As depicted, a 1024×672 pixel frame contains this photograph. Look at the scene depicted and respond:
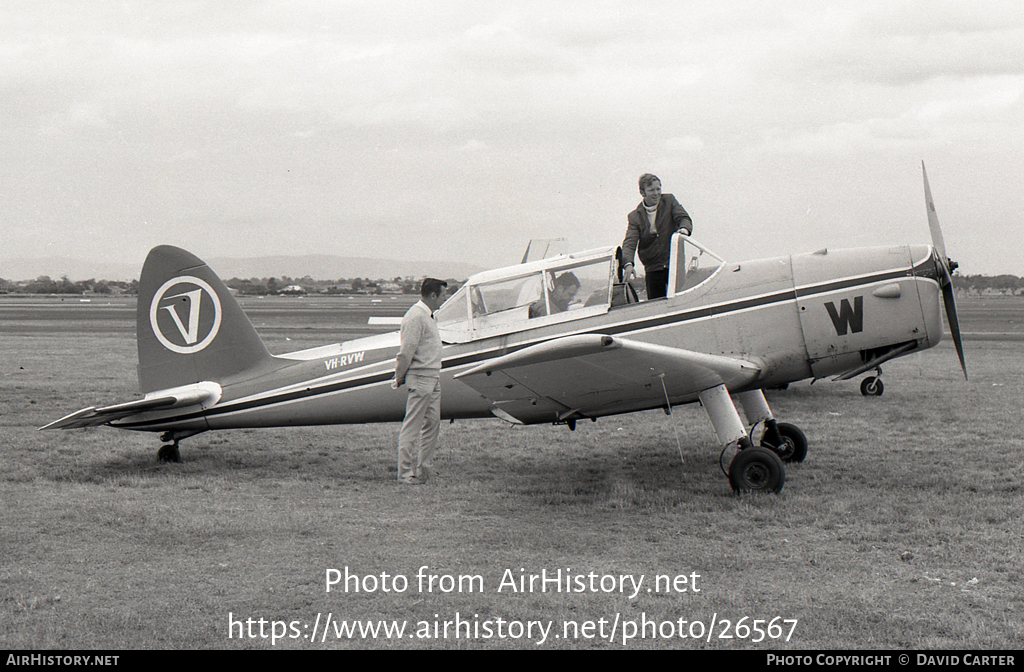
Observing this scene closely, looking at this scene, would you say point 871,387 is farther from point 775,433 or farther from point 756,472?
point 756,472

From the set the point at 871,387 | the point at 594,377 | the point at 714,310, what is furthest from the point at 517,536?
the point at 871,387

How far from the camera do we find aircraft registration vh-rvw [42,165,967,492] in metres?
6.30

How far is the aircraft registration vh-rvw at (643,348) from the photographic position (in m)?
6.30

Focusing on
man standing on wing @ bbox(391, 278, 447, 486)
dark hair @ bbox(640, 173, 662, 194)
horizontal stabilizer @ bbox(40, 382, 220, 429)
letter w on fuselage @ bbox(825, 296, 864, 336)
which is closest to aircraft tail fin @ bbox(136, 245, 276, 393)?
horizontal stabilizer @ bbox(40, 382, 220, 429)

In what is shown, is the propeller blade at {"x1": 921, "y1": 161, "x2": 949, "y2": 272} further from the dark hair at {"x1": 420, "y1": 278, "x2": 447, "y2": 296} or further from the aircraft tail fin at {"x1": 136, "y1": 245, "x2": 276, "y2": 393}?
the aircraft tail fin at {"x1": 136, "y1": 245, "x2": 276, "y2": 393}

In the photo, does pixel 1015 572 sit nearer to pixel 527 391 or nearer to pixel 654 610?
pixel 654 610

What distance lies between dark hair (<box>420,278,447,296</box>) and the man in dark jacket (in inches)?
61.1

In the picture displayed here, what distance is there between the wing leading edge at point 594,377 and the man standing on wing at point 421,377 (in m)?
0.59

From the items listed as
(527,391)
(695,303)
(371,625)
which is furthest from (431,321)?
(371,625)

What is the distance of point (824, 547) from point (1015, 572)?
0.99 m

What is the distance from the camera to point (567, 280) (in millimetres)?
6988

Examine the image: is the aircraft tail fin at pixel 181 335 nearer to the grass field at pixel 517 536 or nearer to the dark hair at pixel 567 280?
the grass field at pixel 517 536

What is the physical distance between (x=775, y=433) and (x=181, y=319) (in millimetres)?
5720
